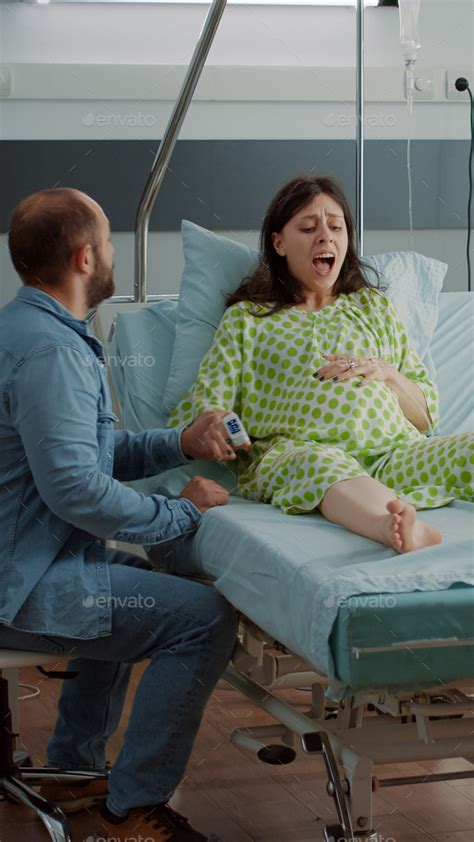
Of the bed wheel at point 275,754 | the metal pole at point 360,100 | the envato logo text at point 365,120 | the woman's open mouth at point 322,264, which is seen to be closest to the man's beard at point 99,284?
the woman's open mouth at point 322,264

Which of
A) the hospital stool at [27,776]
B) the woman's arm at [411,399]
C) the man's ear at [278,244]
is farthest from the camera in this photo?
the man's ear at [278,244]

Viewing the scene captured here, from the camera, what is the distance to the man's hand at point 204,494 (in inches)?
76.2

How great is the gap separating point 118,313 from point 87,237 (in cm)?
62

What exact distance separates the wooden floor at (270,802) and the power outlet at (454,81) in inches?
91.3

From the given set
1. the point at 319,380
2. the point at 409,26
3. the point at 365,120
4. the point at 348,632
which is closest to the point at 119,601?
the point at 348,632

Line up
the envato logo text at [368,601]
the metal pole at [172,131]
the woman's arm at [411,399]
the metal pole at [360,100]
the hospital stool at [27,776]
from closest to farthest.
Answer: the envato logo text at [368,601]
the hospital stool at [27,776]
the woman's arm at [411,399]
the metal pole at [172,131]
the metal pole at [360,100]

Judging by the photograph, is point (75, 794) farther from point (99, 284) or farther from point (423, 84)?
point (423, 84)

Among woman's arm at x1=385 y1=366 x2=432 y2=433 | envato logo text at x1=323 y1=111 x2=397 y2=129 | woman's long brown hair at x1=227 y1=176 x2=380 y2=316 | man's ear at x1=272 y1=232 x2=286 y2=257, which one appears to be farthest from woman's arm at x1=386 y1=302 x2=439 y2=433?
envato logo text at x1=323 y1=111 x2=397 y2=129

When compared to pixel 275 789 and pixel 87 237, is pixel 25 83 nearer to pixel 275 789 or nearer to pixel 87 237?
pixel 87 237

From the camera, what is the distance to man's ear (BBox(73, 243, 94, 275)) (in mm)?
1767

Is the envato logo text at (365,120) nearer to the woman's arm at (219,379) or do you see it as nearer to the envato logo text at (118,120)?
the envato logo text at (118,120)

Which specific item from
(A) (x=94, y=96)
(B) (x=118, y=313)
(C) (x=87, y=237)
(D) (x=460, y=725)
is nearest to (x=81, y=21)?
(A) (x=94, y=96)

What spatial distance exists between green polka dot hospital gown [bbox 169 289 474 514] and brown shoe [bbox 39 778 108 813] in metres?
0.58

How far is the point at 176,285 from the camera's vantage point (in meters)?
3.67
